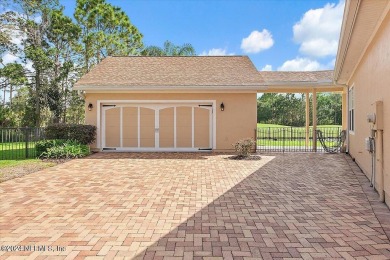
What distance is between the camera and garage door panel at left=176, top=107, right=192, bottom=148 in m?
13.6

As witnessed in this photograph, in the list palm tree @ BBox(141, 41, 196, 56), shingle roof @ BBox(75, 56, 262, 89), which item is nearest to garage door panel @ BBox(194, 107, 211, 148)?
shingle roof @ BBox(75, 56, 262, 89)

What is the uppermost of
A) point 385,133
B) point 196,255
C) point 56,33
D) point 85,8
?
point 85,8

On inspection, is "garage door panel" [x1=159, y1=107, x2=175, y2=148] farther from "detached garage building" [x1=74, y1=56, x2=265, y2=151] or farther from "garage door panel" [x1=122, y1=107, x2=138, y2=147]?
"garage door panel" [x1=122, y1=107, x2=138, y2=147]

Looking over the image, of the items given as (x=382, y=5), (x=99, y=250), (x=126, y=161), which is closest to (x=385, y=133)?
(x=382, y=5)

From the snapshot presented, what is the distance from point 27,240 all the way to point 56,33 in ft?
81.2

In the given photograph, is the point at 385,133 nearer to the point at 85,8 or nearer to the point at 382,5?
the point at 382,5

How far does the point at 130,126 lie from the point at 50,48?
15.6 metres

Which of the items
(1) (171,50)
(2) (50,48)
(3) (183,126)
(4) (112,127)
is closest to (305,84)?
(3) (183,126)

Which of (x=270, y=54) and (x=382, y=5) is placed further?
(x=270, y=54)

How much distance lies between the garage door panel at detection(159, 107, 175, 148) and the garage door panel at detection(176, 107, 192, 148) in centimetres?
28

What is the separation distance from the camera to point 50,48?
24484mm

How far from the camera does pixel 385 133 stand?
215 inches

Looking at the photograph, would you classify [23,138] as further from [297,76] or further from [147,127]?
[297,76]

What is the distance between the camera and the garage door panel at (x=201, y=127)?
44.6 ft
